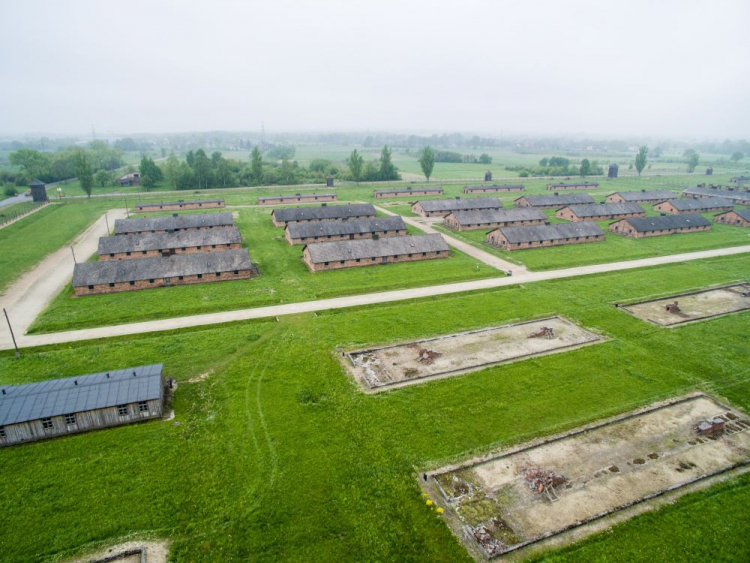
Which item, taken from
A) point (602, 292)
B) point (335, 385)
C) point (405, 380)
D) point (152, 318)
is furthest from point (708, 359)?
point (152, 318)

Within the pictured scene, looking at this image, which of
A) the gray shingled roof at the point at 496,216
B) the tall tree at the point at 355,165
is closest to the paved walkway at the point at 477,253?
the gray shingled roof at the point at 496,216

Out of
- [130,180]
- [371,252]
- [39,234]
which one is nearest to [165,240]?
[39,234]

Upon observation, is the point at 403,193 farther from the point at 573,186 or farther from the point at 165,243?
the point at 165,243

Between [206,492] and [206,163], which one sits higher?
[206,163]

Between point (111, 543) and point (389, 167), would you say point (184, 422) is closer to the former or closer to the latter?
point (111, 543)

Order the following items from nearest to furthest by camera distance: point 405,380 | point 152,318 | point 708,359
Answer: point 405,380 → point 708,359 → point 152,318

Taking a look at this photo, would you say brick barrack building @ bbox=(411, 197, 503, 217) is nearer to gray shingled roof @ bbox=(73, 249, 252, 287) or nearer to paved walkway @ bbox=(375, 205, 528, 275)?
paved walkway @ bbox=(375, 205, 528, 275)

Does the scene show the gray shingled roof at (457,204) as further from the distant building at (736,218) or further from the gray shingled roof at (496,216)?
the distant building at (736,218)
